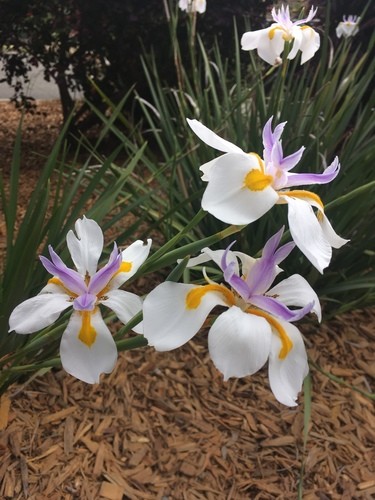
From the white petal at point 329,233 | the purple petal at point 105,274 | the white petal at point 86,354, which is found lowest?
the white petal at point 86,354

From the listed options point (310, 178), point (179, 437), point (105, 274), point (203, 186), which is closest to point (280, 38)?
point (203, 186)

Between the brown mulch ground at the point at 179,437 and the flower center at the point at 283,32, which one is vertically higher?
the flower center at the point at 283,32

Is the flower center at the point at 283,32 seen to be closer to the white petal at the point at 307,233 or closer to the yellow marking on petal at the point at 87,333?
the white petal at the point at 307,233

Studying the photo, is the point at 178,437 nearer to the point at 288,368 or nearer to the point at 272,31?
the point at 288,368

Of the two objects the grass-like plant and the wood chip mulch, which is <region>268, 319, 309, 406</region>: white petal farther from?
the grass-like plant

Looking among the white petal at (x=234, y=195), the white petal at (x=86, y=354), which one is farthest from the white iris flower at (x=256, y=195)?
the white petal at (x=86, y=354)

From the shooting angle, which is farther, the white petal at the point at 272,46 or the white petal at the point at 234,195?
the white petal at the point at 272,46

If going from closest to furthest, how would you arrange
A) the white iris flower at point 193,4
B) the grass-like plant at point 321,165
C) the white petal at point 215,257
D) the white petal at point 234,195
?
the white petal at point 234,195 < the white petal at point 215,257 < the grass-like plant at point 321,165 < the white iris flower at point 193,4
